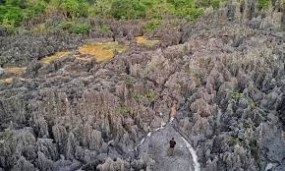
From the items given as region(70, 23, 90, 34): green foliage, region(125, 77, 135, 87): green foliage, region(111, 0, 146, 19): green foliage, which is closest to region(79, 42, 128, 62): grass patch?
region(70, 23, 90, 34): green foliage

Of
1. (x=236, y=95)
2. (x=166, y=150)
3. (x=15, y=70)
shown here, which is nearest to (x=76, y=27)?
(x=15, y=70)

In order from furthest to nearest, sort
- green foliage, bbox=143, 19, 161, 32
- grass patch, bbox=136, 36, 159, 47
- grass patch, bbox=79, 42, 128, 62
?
green foliage, bbox=143, 19, 161, 32, grass patch, bbox=136, 36, 159, 47, grass patch, bbox=79, 42, 128, 62

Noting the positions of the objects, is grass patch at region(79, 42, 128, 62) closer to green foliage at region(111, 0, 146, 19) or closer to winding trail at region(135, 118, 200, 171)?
green foliage at region(111, 0, 146, 19)

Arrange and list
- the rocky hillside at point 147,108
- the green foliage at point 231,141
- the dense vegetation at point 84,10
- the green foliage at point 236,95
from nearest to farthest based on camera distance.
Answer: the rocky hillside at point 147,108, the green foliage at point 231,141, the green foliage at point 236,95, the dense vegetation at point 84,10

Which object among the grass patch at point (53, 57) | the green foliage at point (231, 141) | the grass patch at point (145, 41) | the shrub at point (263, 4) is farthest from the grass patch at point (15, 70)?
the shrub at point (263, 4)

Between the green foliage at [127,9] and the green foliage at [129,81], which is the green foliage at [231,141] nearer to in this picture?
the green foliage at [129,81]
